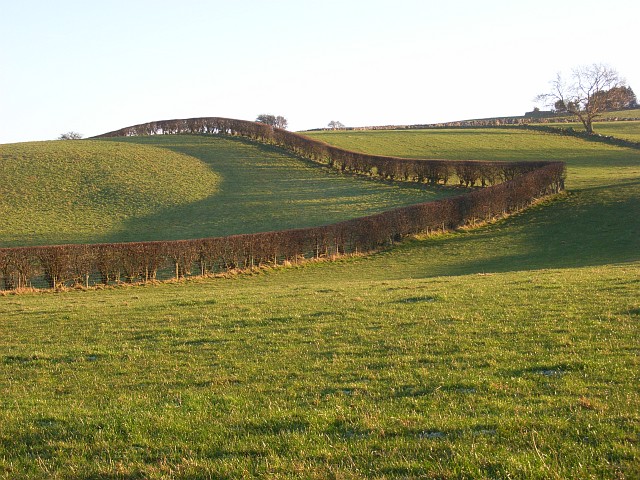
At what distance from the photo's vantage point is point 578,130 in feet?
277

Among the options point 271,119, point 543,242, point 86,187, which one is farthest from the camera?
point 271,119

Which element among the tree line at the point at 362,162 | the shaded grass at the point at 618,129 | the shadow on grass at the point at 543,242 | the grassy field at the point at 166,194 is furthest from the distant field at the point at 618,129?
the grassy field at the point at 166,194

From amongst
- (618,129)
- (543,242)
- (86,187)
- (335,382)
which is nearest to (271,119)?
(618,129)

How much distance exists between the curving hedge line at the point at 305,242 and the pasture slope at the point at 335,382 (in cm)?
582

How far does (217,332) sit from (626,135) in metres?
81.4

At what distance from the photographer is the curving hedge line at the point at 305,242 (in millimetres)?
25781

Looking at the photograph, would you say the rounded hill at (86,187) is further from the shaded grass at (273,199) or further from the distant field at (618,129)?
the distant field at (618,129)

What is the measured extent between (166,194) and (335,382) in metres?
44.5

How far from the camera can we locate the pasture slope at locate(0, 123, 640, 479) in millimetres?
6094

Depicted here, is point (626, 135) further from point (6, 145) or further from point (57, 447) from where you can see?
point (57, 447)

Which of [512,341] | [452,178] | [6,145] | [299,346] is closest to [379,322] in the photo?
[299,346]

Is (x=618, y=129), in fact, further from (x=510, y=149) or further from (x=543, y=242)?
(x=543, y=242)

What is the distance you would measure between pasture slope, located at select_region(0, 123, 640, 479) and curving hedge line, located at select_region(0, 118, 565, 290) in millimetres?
5820

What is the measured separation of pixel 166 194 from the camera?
51.2 m
